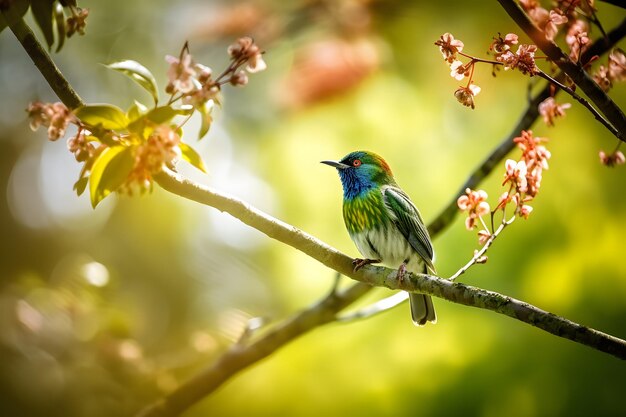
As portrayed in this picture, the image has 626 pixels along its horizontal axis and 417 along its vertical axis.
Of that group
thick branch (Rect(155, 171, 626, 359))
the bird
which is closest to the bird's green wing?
the bird

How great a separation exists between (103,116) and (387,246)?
67.6 inches

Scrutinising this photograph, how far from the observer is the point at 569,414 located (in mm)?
4066

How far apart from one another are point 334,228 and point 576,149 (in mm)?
1826

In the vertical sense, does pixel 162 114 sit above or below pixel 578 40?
below

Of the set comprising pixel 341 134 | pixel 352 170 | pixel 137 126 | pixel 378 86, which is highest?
pixel 378 86

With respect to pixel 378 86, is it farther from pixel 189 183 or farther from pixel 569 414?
pixel 189 183

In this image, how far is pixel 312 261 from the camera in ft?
16.7

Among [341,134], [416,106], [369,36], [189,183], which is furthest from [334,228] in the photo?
[189,183]

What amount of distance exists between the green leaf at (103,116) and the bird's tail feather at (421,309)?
194cm

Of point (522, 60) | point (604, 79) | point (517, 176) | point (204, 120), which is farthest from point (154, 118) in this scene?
point (604, 79)

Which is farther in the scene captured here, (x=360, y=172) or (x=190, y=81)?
(x=360, y=172)

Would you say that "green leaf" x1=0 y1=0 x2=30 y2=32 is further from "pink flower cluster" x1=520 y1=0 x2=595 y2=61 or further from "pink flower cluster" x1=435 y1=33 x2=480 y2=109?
"pink flower cluster" x1=520 y1=0 x2=595 y2=61

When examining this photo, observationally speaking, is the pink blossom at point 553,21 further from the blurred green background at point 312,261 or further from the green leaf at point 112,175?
the blurred green background at point 312,261

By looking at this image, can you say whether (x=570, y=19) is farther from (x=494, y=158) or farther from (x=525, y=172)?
(x=494, y=158)
